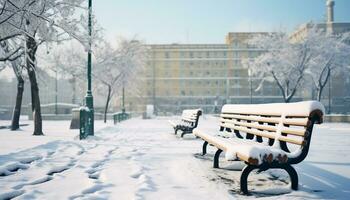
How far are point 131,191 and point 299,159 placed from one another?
211 cm

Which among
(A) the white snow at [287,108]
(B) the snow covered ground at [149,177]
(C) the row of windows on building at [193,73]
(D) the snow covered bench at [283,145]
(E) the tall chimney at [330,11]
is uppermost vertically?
(E) the tall chimney at [330,11]

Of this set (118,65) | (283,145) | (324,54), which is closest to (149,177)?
(283,145)

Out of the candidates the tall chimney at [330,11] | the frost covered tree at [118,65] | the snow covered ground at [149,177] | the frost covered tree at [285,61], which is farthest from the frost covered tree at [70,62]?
the tall chimney at [330,11]

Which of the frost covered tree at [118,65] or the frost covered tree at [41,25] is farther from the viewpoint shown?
the frost covered tree at [118,65]

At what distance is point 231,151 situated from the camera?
4344mm

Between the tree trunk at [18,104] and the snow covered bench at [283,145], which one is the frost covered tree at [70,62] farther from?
the snow covered bench at [283,145]

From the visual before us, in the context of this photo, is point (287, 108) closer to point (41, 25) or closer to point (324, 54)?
point (41, 25)

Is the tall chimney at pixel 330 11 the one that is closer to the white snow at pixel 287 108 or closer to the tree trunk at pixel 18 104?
the tree trunk at pixel 18 104

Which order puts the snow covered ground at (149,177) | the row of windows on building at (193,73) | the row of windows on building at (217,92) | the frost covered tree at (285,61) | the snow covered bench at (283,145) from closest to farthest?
the snow covered bench at (283,145) → the snow covered ground at (149,177) → the frost covered tree at (285,61) → the row of windows on building at (217,92) → the row of windows on building at (193,73)

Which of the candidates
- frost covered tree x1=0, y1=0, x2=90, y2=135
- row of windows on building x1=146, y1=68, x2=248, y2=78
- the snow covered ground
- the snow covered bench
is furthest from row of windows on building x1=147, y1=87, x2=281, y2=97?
the snow covered bench

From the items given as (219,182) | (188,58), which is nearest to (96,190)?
(219,182)

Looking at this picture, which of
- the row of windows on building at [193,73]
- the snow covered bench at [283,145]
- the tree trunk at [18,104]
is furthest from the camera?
the row of windows on building at [193,73]

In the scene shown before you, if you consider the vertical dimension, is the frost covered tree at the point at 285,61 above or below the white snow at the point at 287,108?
above

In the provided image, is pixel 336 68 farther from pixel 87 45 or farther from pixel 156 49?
pixel 156 49
